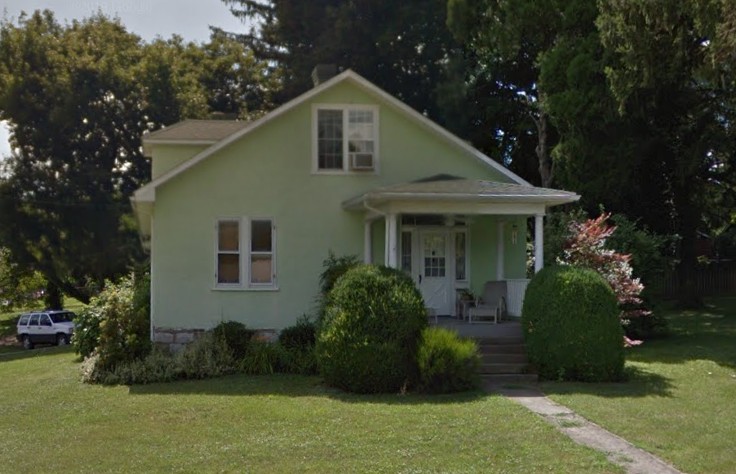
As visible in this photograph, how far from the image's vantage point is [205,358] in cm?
1554

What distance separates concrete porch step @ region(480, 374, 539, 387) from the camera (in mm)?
14031

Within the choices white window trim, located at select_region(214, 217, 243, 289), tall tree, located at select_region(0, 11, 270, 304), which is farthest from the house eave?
tall tree, located at select_region(0, 11, 270, 304)

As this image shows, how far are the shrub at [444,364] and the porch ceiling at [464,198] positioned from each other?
129 inches

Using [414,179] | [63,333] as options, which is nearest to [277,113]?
[414,179]

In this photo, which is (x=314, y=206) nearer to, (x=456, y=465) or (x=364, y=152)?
(x=364, y=152)

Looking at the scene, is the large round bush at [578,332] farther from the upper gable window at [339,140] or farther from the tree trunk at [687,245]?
the tree trunk at [687,245]

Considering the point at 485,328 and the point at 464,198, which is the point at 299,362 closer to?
the point at 485,328

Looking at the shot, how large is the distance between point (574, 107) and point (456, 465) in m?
17.0

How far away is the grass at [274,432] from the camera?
28.0ft

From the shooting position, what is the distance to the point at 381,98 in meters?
18.0

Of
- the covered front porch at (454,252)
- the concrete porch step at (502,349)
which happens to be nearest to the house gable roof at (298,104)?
the covered front porch at (454,252)

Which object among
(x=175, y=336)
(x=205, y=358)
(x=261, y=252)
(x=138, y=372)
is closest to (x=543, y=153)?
(x=261, y=252)

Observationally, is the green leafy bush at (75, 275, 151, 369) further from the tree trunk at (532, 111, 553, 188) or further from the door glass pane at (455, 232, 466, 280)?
the tree trunk at (532, 111, 553, 188)

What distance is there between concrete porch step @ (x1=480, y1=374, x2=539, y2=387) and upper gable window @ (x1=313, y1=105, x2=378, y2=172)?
6.10m
